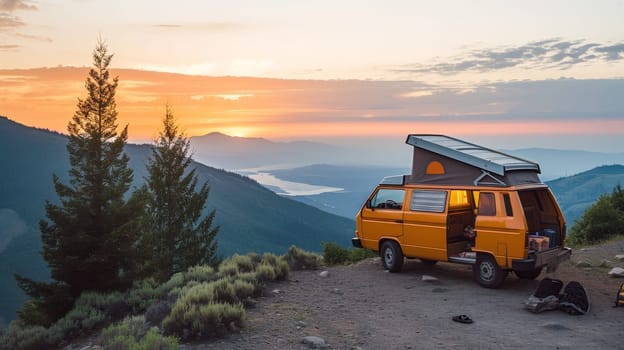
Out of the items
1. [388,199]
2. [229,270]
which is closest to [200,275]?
[229,270]

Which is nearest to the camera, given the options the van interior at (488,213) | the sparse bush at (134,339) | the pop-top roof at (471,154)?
the sparse bush at (134,339)

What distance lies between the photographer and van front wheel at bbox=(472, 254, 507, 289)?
1102 centimetres

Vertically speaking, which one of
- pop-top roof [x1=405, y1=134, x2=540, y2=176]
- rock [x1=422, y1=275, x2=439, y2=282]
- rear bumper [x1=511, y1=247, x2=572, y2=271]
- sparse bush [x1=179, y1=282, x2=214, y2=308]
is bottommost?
rock [x1=422, y1=275, x2=439, y2=282]

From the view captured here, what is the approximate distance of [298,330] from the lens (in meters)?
8.50

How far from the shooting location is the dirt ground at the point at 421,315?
7867mm

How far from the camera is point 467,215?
42.4 feet

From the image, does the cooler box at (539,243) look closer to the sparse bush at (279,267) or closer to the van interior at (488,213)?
the van interior at (488,213)

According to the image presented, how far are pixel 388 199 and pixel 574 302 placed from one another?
5.19 meters

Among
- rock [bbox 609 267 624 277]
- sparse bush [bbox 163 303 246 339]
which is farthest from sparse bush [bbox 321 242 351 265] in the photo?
sparse bush [bbox 163 303 246 339]

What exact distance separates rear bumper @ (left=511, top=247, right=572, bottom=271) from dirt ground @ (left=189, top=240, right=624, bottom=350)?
68cm

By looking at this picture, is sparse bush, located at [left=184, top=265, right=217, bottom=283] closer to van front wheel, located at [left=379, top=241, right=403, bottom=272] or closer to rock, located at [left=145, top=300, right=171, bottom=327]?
rock, located at [left=145, top=300, right=171, bottom=327]

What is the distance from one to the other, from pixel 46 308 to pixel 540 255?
17.0 m

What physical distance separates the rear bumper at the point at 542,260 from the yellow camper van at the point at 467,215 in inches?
0.8

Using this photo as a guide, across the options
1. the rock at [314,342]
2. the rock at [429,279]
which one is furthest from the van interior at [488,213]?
the rock at [314,342]
